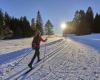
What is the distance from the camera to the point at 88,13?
309 feet

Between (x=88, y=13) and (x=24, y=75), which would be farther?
(x=88, y=13)

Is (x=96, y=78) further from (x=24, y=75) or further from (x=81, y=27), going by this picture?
(x=81, y=27)

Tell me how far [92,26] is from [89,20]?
321 cm

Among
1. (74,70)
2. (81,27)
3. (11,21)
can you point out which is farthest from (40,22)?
(74,70)

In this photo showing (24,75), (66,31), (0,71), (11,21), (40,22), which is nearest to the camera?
(24,75)

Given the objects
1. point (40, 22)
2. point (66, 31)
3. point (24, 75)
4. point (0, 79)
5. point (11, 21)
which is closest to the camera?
point (0, 79)

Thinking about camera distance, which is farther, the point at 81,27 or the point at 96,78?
the point at 81,27

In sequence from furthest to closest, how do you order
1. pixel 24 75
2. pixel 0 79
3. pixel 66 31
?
pixel 66 31
pixel 24 75
pixel 0 79

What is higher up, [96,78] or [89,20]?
[89,20]

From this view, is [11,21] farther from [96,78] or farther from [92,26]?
[96,78]

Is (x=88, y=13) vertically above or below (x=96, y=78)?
above

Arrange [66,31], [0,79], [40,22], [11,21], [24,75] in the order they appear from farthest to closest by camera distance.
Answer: [66,31] < [40,22] < [11,21] < [24,75] < [0,79]

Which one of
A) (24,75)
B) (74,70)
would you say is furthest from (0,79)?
(74,70)

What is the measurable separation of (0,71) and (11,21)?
301ft
